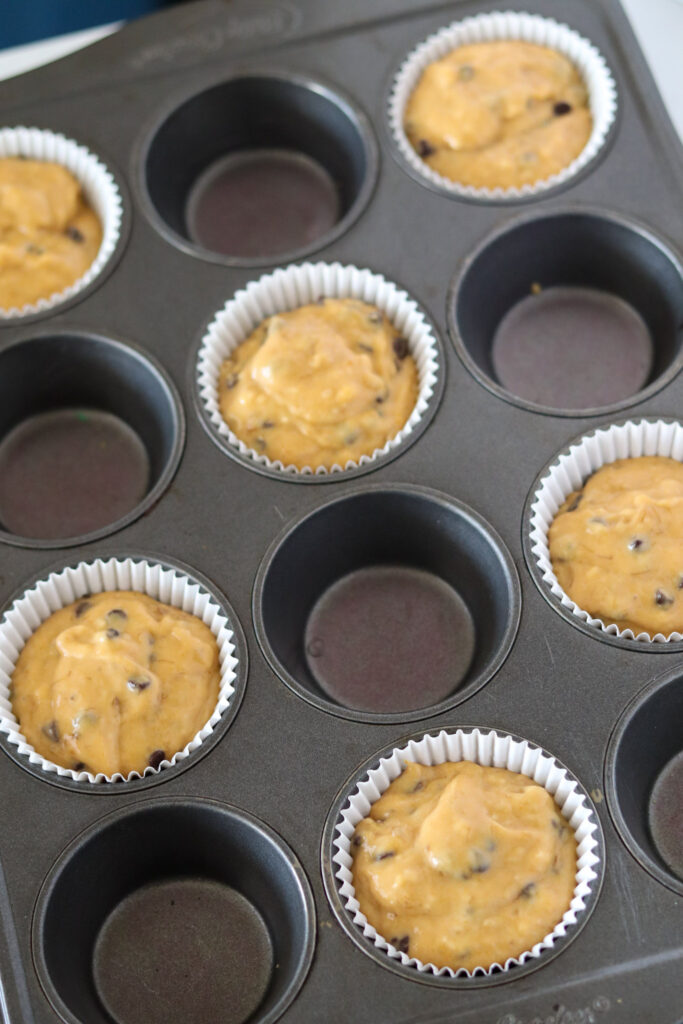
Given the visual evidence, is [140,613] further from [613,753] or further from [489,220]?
[489,220]

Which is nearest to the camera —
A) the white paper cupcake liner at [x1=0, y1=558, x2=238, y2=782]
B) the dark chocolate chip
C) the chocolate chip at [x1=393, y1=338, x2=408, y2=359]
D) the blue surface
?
the white paper cupcake liner at [x1=0, y1=558, x2=238, y2=782]

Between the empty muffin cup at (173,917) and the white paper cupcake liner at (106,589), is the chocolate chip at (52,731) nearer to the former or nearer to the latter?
the white paper cupcake liner at (106,589)

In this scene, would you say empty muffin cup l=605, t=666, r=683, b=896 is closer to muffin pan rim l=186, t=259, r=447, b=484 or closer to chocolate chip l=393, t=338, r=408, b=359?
muffin pan rim l=186, t=259, r=447, b=484

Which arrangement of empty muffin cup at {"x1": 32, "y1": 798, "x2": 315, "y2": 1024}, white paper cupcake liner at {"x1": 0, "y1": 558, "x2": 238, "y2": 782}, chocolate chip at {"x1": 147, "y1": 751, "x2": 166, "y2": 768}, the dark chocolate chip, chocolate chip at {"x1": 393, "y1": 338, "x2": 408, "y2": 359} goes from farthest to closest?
the dark chocolate chip < chocolate chip at {"x1": 393, "y1": 338, "x2": 408, "y2": 359} < white paper cupcake liner at {"x1": 0, "y1": 558, "x2": 238, "y2": 782} < chocolate chip at {"x1": 147, "y1": 751, "x2": 166, "y2": 768} < empty muffin cup at {"x1": 32, "y1": 798, "x2": 315, "y2": 1024}

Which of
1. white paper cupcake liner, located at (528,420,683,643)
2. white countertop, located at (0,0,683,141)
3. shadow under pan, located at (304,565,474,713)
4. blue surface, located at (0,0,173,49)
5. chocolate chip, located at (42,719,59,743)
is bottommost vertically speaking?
shadow under pan, located at (304,565,474,713)

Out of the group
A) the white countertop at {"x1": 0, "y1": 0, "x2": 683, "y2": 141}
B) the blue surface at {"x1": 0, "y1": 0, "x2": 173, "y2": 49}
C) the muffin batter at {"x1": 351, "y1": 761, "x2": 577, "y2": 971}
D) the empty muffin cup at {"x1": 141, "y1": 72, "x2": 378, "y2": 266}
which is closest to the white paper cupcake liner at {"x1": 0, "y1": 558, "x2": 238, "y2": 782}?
the muffin batter at {"x1": 351, "y1": 761, "x2": 577, "y2": 971}

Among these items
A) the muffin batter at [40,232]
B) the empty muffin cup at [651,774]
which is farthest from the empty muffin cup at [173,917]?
the muffin batter at [40,232]
